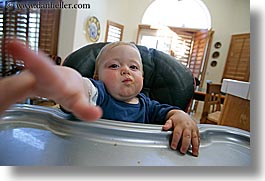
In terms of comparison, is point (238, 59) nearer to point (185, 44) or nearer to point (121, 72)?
point (185, 44)

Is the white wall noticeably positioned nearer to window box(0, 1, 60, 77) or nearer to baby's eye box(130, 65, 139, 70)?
window box(0, 1, 60, 77)

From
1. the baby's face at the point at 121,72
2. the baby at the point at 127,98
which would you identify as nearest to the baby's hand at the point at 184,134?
the baby at the point at 127,98

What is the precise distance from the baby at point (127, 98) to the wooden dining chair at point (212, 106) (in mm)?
609

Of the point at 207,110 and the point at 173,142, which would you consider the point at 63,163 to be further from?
the point at 207,110

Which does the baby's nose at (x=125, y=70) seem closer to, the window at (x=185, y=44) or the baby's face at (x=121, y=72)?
the baby's face at (x=121, y=72)

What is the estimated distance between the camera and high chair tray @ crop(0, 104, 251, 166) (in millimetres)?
283

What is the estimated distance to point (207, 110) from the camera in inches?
48.0

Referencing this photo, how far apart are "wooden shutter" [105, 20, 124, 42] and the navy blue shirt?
21 centimetres

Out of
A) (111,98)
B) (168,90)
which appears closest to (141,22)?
(168,90)

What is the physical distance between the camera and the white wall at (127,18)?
47 centimetres

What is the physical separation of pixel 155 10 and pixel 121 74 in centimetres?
40

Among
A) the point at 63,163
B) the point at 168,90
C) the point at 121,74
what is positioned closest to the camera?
the point at 63,163

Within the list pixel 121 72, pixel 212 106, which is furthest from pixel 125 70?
pixel 212 106

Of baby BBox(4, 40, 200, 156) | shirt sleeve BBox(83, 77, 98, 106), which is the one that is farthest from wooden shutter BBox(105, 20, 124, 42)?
shirt sleeve BBox(83, 77, 98, 106)
